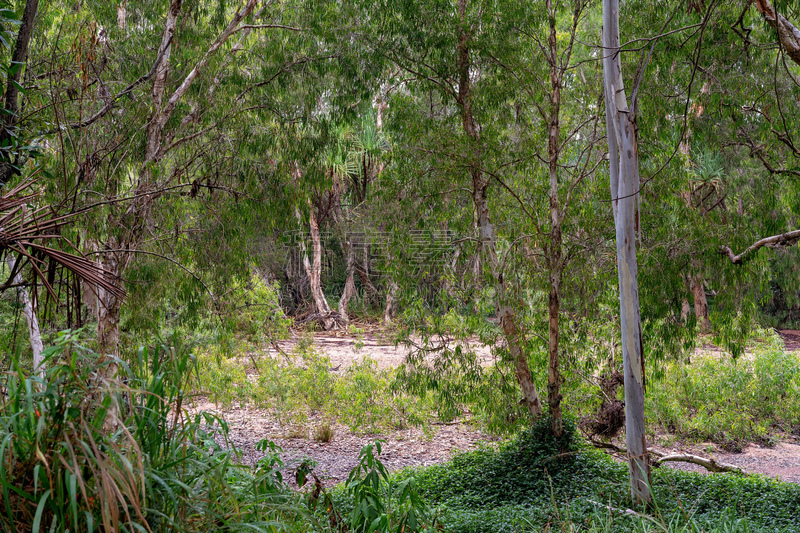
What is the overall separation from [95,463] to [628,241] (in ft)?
17.3

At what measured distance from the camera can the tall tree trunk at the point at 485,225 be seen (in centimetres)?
771

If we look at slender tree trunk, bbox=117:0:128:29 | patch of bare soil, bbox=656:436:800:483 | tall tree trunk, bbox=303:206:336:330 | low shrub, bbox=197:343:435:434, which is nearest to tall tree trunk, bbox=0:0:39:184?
slender tree trunk, bbox=117:0:128:29

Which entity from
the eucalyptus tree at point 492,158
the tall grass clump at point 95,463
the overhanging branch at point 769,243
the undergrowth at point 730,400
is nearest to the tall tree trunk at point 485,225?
the eucalyptus tree at point 492,158

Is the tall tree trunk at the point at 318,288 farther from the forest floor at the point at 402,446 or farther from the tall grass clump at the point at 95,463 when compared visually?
the tall grass clump at the point at 95,463

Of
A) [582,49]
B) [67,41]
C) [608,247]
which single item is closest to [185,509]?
[608,247]

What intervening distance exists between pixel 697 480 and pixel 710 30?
5.10 m

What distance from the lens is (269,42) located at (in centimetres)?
853

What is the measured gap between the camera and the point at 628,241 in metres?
5.98

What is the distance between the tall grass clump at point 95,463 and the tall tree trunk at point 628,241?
4.62 metres

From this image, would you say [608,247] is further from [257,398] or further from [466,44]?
[257,398]

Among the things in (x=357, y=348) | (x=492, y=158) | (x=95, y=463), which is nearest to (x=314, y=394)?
(x=357, y=348)

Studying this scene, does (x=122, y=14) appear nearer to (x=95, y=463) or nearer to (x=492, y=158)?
(x=492, y=158)

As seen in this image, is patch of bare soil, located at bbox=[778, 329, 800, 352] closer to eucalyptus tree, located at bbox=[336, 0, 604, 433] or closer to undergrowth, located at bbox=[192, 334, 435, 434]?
undergrowth, located at bbox=[192, 334, 435, 434]

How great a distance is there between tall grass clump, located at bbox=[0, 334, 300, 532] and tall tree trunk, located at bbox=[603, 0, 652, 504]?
4623mm
